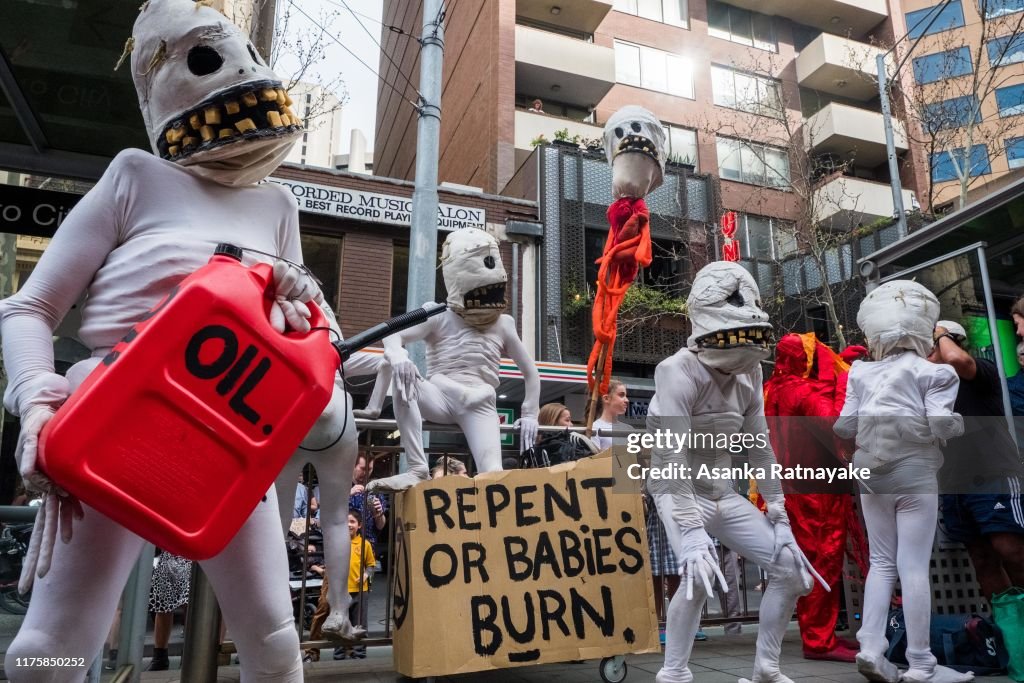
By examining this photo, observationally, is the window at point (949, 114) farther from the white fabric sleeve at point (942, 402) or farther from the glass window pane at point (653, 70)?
the white fabric sleeve at point (942, 402)

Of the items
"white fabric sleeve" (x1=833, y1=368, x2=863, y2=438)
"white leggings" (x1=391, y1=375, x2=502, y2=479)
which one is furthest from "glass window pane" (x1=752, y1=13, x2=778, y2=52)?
"white leggings" (x1=391, y1=375, x2=502, y2=479)

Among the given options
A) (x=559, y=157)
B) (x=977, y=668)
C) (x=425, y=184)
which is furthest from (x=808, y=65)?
(x=977, y=668)

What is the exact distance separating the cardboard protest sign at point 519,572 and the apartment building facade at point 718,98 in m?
12.6

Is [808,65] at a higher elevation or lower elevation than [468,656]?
higher

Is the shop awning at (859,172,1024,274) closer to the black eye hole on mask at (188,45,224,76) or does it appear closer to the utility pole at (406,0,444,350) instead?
the utility pole at (406,0,444,350)

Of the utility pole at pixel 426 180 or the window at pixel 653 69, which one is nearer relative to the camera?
the utility pole at pixel 426 180

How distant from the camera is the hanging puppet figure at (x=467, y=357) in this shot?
372 cm

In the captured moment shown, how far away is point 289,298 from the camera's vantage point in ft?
5.40

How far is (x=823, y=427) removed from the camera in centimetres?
477

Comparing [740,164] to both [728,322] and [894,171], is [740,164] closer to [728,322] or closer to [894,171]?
[894,171]

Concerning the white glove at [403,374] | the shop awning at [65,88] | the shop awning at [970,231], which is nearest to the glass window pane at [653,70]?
the shop awning at [970,231]

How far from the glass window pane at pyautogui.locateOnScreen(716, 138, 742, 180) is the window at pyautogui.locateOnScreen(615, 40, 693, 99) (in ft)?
5.76

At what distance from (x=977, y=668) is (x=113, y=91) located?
5893 millimetres

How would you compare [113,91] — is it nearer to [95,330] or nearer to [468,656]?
[95,330]
